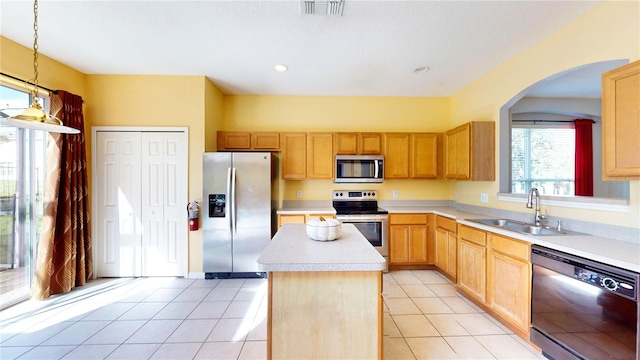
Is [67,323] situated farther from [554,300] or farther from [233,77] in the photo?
[554,300]

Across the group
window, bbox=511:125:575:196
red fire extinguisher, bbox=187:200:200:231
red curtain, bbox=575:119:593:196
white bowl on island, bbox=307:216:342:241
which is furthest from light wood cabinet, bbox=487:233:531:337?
red fire extinguisher, bbox=187:200:200:231

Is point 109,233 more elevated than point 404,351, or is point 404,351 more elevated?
point 109,233

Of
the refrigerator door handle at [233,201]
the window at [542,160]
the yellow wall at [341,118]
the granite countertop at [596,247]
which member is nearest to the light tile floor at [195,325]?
the refrigerator door handle at [233,201]

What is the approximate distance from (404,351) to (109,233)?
152 inches

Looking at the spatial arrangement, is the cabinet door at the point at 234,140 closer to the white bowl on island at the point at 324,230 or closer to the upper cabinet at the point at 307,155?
the upper cabinet at the point at 307,155

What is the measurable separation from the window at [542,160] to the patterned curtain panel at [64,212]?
6699 mm

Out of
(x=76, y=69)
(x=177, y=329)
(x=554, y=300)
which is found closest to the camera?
(x=554, y=300)

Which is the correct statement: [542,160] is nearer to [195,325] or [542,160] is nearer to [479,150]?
[479,150]

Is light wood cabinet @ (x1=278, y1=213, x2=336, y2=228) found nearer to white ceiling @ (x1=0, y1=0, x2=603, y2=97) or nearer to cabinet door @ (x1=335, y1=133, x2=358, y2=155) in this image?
cabinet door @ (x1=335, y1=133, x2=358, y2=155)

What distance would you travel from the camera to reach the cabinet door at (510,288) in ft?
6.66

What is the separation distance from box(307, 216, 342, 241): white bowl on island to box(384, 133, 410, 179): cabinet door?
233 cm

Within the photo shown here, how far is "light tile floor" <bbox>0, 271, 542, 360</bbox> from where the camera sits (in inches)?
77.4

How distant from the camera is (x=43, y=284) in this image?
2.73 meters

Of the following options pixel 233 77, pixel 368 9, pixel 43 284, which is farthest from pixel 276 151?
pixel 43 284
